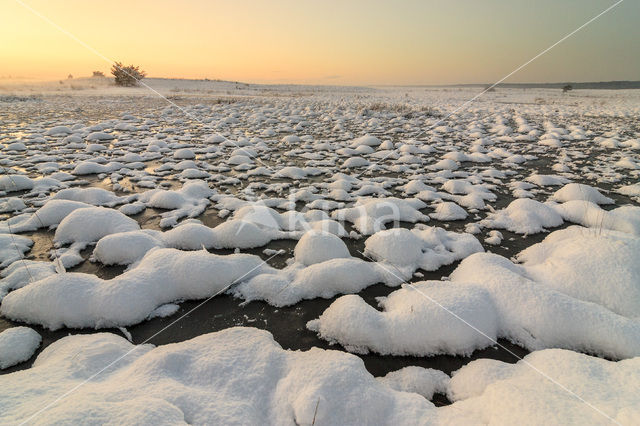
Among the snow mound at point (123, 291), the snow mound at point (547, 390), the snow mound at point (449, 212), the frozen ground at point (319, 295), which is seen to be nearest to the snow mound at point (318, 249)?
the frozen ground at point (319, 295)

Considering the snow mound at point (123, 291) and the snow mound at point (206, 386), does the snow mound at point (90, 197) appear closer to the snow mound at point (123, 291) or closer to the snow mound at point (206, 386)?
the snow mound at point (123, 291)

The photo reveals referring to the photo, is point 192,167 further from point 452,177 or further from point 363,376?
point 363,376

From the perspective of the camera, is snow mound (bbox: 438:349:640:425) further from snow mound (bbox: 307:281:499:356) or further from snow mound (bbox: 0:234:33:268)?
snow mound (bbox: 0:234:33:268)

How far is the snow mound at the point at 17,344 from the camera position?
2260mm

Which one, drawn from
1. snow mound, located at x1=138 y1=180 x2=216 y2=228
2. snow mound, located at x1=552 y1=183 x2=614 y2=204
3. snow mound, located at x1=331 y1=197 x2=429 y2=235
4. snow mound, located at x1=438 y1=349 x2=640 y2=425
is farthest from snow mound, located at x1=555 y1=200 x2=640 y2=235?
snow mound, located at x1=138 y1=180 x2=216 y2=228

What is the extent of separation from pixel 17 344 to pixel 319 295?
238 centimetres

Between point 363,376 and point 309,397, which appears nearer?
point 309,397

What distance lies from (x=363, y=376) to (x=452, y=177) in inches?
219

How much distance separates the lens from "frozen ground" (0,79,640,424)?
6.10ft

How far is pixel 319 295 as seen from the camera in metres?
3.03

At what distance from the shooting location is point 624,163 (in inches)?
289

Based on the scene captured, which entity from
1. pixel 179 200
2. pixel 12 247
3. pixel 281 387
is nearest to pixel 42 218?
pixel 12 247

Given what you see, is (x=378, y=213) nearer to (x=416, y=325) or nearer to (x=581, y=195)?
(x=416, y=325)

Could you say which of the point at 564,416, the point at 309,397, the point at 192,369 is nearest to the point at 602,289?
the point at 564,416
